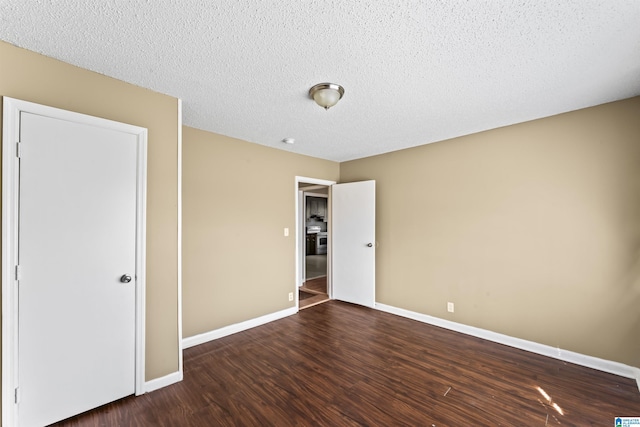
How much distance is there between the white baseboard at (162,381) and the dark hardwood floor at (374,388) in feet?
0.16

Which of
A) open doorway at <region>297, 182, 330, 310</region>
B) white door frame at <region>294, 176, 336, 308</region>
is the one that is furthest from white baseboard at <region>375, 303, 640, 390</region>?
open doorway at <region>297, 182, 330, 310</region>

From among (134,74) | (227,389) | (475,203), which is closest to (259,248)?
(227,389)

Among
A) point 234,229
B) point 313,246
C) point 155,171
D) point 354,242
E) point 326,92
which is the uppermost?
point 326,92

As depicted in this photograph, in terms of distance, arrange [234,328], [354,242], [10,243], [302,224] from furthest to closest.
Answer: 1. [302,224]
2. [354,242]
3. [234,328]
4. [10,243]

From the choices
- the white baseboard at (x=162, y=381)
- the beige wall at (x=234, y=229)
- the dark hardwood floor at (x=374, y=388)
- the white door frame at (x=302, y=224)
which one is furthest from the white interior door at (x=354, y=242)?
the white baseboard at (x=162, y=381)

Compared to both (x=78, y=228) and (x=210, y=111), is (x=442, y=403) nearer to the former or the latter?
(x=78, y=228)

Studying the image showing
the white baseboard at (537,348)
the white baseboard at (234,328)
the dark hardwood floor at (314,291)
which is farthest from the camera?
the dark hardwood floor at (314,291)

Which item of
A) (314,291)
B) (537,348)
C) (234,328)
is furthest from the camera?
(314,291)

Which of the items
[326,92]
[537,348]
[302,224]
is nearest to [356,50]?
[326,92]

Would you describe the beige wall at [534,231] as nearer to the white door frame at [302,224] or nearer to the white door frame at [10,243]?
the white door frame at [302,224]

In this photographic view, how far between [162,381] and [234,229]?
1.69 meters

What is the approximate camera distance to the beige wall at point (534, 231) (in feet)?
7.52

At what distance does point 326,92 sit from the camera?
2.02m

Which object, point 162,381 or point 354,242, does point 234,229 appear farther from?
point 354,242
